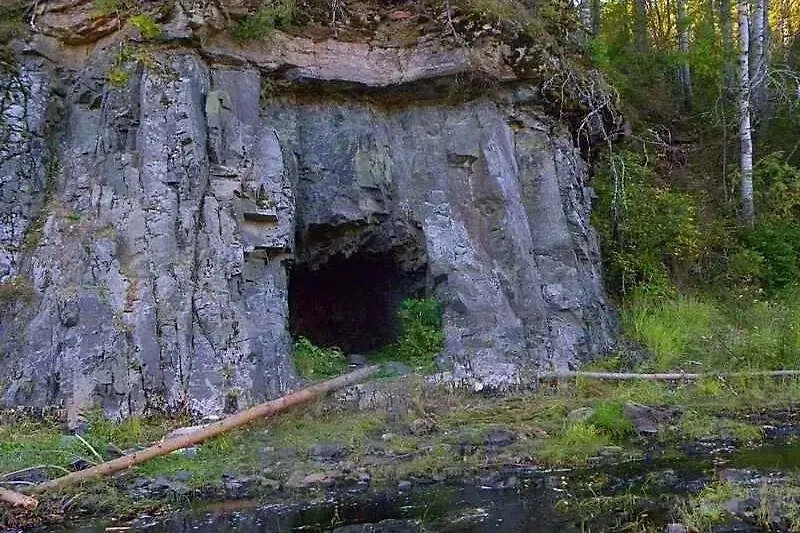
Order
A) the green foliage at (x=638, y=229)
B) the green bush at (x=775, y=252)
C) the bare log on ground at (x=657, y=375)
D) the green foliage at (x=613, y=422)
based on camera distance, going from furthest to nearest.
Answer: the green bush at (x=775, y=252) → the green foliage at (x=638, y=229) → the bare log on ground at (x=657, y=375) → the green foliage at (x=613, y=422)

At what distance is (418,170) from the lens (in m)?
12.9

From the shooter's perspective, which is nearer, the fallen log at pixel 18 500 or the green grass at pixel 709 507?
the green grass at pixel 709 507

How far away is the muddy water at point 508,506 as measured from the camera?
6.11 metres

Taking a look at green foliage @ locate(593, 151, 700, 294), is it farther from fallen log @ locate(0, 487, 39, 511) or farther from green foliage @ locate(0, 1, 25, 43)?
fallen log @ locate(0, 487, 39, 511)

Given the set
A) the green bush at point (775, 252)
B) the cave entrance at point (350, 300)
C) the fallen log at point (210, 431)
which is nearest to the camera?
the fallen log at point (210, 431)

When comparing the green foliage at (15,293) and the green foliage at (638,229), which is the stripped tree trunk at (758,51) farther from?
the green foliage at (15,293)

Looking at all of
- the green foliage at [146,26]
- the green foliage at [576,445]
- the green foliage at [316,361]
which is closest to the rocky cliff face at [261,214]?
the green foliage at [146,26]

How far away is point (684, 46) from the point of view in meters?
18.0

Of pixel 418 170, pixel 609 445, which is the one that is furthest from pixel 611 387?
pixel 418 170

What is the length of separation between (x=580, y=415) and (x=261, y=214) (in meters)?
5.08

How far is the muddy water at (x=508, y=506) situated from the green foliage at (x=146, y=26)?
261 inches

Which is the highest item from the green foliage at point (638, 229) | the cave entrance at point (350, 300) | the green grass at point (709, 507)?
the green foliage at point (638, 229)

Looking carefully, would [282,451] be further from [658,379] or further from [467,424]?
[658,379]

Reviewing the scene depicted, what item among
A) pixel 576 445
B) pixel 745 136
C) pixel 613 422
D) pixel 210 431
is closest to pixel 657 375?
pixel 613 422
